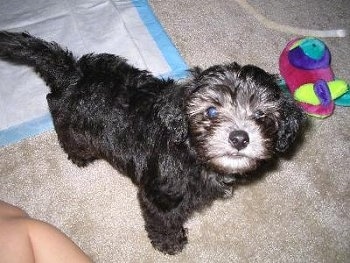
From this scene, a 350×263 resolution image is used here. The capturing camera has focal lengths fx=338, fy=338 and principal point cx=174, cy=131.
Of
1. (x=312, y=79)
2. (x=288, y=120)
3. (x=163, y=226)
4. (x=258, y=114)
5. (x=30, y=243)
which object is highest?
(x=258, y=114)

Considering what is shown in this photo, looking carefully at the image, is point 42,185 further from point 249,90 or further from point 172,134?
point 249,90

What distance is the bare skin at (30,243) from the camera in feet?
5.66

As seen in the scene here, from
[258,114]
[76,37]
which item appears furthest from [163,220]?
[76,37]

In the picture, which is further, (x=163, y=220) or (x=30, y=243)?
(x=163, y=220)

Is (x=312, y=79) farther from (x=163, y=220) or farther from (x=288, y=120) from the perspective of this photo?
(x=163, y=220)

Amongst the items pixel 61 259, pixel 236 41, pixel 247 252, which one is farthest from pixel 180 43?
pixel 61 259

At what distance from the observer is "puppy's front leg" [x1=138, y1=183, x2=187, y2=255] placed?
7.66 feet

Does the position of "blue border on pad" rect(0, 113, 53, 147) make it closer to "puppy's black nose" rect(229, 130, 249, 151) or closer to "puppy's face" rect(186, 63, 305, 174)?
"puppy's face" rect(186, 63, 305, 174)

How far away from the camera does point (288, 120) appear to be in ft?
6.90

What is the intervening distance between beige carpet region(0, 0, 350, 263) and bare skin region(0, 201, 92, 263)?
866 mm

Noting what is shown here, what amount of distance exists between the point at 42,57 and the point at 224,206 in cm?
189

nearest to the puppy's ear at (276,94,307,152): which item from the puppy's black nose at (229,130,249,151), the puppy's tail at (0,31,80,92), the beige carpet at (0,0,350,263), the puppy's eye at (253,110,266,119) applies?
the puppy's eye at (253,110,266,119)

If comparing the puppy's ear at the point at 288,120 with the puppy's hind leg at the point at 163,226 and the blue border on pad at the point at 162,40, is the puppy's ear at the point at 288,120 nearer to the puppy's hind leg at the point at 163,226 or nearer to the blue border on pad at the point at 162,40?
the puppy's hind leg at the point at 163,226

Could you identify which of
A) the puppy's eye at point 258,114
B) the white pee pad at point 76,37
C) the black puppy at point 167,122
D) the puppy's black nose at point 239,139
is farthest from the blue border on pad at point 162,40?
the puppy's black nose at point 239,139
